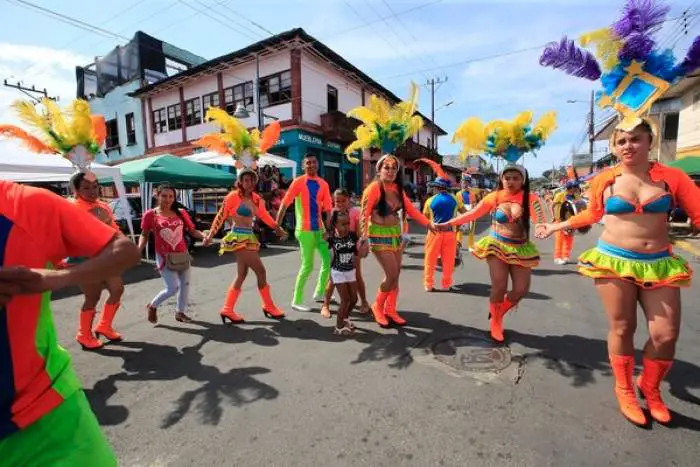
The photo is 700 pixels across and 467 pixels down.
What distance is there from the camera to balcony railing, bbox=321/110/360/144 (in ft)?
63.0

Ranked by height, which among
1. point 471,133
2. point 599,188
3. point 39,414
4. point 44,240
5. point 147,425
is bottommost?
point 147,425

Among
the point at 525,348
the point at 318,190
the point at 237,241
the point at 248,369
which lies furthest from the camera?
the point at 318,190

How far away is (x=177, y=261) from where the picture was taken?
175 inches

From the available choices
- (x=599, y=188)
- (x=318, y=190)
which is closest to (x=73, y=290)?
(x=318, y=190)

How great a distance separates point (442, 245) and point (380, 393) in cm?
364

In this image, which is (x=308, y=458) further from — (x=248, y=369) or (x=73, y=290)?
(x=73, y=290)

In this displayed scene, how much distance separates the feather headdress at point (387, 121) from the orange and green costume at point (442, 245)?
1982 millimetres

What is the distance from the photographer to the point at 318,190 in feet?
17.1

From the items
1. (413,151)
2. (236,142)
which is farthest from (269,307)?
(413,151)

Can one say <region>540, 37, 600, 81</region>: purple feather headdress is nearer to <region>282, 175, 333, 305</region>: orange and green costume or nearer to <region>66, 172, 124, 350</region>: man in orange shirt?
<region>282, 175, 333, 305</region>: orange and green costume

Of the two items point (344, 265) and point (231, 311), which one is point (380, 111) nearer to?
point (344, 265)

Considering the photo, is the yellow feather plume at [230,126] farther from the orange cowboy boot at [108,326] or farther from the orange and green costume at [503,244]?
the orange and green costume at [503,244]

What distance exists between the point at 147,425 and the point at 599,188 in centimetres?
363

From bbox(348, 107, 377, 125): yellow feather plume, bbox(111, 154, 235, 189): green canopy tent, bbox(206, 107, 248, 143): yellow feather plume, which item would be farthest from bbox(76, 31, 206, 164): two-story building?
bbox(348, 107, 377, 125): yellow feather plume
